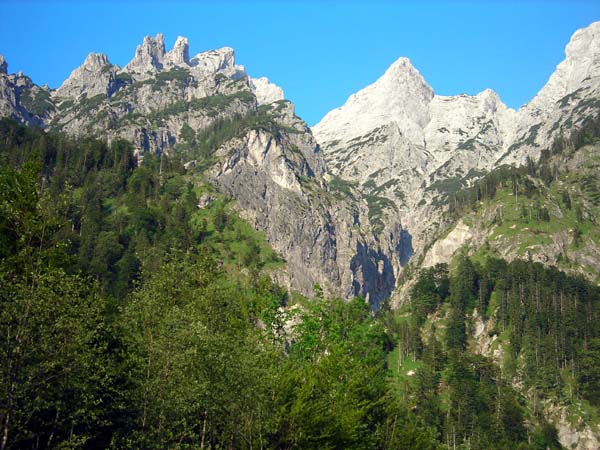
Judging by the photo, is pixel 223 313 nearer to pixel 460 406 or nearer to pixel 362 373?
pixel 362 373

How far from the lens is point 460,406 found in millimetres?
157750

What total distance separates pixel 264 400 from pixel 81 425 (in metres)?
16.7

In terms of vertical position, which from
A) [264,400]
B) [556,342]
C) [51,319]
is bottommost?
[264,400]

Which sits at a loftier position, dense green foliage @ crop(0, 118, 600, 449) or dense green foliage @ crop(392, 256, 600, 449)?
dense green foliage @ crop(392, 256, 600, 449)

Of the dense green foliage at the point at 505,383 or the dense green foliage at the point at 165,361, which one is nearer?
the dense green foliage at the point at 165,361

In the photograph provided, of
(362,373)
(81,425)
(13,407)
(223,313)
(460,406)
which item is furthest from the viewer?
(460,406)

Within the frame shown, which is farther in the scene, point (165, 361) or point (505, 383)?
point (505, 383)

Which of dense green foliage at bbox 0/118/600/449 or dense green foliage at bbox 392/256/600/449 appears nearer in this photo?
dense green foliage at bbox 0/118/600/449

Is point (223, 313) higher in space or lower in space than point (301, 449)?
higher

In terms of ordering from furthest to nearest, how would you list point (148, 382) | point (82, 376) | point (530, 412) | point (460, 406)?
point (530, 412), point (460, 406), point (148, 382), point (82, 376)

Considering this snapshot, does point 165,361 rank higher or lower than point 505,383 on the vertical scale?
lower

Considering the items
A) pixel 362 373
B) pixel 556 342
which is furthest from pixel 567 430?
pixel 362 373

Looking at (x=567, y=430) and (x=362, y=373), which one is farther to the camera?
(x=567, y=430)

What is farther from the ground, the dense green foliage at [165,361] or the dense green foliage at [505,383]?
the dense green foliage at [505,383]
